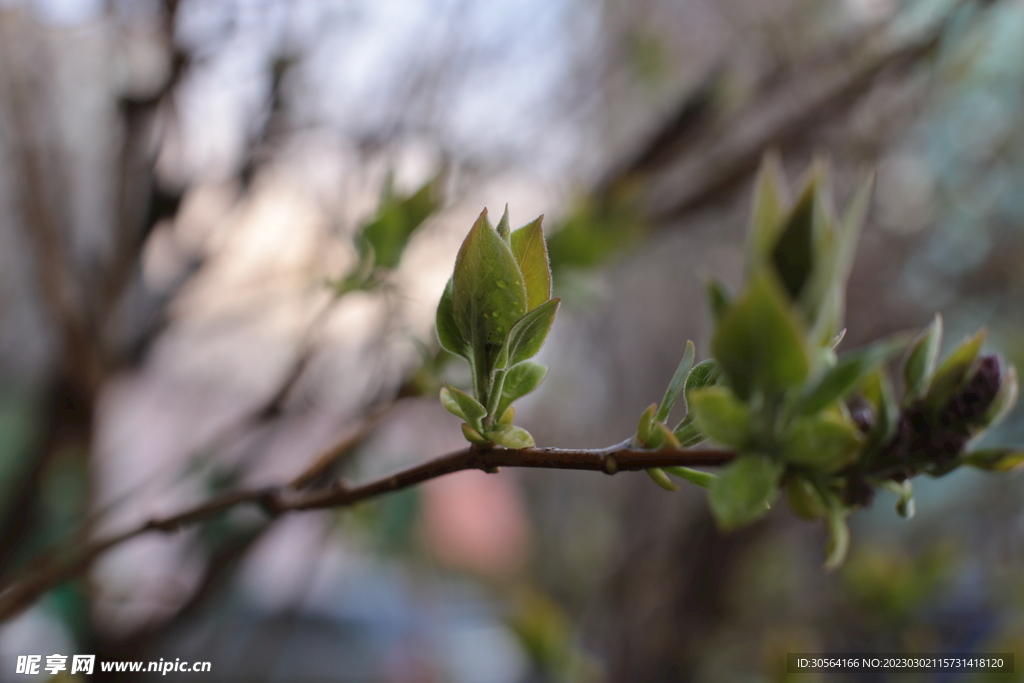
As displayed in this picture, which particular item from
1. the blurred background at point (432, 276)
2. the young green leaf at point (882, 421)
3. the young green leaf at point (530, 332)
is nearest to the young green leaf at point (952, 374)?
the young green leaf at point (882, 421)

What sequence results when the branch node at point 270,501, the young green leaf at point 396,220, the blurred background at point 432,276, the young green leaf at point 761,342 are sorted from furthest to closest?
the blurred background at point 432,276, the young green leaf at point 396,220, the branch node at point 270,501, the young green leaf at point 761,342

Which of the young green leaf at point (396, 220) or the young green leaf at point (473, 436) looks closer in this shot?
the young green leaf at point (473, 436)

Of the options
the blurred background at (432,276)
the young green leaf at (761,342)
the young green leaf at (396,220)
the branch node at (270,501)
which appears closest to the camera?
the young green leaf at (761,342)

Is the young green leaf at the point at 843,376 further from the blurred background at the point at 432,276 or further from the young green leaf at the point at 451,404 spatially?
the blurred background at the point at 432,276

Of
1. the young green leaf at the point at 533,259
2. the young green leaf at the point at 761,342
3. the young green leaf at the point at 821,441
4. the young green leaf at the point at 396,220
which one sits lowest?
the young green leaf at the point at 821,441

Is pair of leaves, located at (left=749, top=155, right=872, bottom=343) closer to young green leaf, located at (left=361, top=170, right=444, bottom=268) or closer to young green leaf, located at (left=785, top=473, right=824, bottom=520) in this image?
young green leaf, located at (left=785, top=473, right=824, bottom=520)

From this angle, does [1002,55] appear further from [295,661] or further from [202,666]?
[295,661]

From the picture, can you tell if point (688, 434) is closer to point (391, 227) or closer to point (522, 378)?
point (522, 378)

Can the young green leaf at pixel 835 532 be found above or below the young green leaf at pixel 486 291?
below
